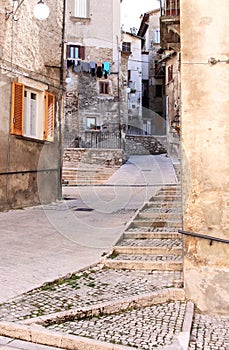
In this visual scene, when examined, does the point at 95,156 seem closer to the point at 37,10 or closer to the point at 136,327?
the point at 37,10

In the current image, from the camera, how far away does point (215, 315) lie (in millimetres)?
3600

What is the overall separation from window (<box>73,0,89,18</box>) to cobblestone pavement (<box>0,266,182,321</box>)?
2938 centimetres

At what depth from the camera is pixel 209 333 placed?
10.3 feet

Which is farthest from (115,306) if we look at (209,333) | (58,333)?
(209,333)

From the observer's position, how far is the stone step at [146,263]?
4684 mm

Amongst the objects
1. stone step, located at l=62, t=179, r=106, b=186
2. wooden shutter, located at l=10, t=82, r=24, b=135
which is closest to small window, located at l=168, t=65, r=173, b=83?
stone step, located at l=62, t=179, r=106, b=186

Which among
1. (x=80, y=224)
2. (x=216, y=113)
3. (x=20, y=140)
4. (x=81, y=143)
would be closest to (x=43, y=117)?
(x=20, y=140)

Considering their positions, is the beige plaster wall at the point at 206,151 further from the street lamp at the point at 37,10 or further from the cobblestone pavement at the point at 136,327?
the street lamp at the point at 37,10

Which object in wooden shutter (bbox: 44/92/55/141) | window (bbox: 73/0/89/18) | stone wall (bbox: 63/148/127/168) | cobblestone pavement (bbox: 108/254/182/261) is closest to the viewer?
cobblestone pavement (bbox: 108/254/182/261)

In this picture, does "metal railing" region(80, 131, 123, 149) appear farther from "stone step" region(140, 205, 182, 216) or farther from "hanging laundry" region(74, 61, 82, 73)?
"stone step" region(140, 205, 182, 216)

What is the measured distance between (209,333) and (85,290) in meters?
1.43

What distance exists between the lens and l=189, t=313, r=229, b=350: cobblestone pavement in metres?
2.89

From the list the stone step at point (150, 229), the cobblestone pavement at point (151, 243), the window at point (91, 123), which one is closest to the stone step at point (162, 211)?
the stone step at point (150, 229)

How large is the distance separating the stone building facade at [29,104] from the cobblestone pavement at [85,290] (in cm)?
571
